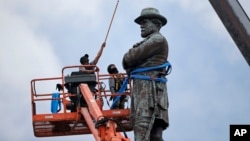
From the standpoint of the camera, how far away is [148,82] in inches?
396

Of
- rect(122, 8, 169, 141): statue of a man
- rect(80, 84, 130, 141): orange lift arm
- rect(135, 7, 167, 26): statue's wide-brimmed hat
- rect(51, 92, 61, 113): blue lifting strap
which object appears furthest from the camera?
rect(51, 92, 61, 113): blue lifting strap

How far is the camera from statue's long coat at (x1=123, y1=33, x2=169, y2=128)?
32.3 feet

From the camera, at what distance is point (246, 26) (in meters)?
5.74

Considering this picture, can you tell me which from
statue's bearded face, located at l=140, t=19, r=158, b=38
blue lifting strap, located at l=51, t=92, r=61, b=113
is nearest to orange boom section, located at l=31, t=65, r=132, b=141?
blue lifting strap, located at l=51, t=92, r=61, b=113

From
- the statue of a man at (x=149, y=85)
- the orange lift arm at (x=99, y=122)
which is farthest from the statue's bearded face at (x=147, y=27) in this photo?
the orange lift arm at (x=99, y=122)

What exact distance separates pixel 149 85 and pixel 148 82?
0.19 feet

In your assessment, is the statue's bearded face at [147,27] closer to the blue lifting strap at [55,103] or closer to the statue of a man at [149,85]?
the statue of a man at [149,85]

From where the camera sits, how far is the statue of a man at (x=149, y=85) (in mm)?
9781

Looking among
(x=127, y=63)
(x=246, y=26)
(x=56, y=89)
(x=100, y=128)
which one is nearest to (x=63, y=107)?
(x=56, y=89)

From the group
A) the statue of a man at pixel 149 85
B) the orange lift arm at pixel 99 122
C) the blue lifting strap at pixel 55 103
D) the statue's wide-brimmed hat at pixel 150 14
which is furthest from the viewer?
the blue lifting strap at pixel 55 103

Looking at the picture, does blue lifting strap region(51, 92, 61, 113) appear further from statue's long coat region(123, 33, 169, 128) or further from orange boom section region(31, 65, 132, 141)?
statue's long coat region(123, 33, 169, 128)

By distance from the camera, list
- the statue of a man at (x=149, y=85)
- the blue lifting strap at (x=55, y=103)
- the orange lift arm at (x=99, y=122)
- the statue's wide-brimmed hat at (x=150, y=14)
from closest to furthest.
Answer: the statue of a man at (x=149, y=85)
the statue's wide-brimmed hat at (x=150, y=14)
the orange lift arm at (x=99, y=122)
the blue lifting strap at (x=55, y=103)

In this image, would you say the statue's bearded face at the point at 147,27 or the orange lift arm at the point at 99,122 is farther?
the orange lift arm at the point at 99,122

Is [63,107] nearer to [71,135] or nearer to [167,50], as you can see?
[71,135]
